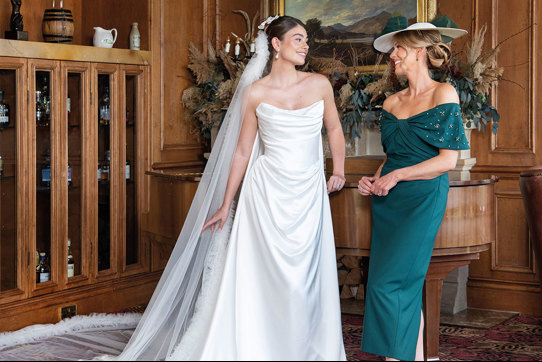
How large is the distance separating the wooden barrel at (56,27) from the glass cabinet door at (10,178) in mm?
437

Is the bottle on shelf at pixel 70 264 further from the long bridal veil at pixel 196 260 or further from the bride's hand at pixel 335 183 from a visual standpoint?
the bride's hand at pixel 335 183

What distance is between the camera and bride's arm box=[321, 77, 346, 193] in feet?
13.0

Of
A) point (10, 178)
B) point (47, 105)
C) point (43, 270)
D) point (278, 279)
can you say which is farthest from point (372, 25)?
point (43, 270)

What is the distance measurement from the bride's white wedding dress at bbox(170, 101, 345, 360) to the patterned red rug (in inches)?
28.1

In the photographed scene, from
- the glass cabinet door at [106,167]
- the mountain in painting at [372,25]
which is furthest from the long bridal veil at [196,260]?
the mountain in painting at [372,25]

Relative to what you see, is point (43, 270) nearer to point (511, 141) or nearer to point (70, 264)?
point (70, 264)

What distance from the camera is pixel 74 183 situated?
17.2 ft

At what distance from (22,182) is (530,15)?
3.69 m

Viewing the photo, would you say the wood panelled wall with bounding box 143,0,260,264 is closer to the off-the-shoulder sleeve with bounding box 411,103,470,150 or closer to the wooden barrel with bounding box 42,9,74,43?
the wooden barrel with bounding box 42,9,74,43

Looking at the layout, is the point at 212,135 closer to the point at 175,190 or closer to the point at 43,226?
the point at 175,190

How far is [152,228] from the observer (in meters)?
5.23

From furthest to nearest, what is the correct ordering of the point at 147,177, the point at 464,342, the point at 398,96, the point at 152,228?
the point at 147,177
the point at 152,228
the point at 464,342
the point at 398,96

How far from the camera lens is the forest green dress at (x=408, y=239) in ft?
11.9

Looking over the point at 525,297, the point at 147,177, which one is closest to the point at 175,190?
the point at 147,177
